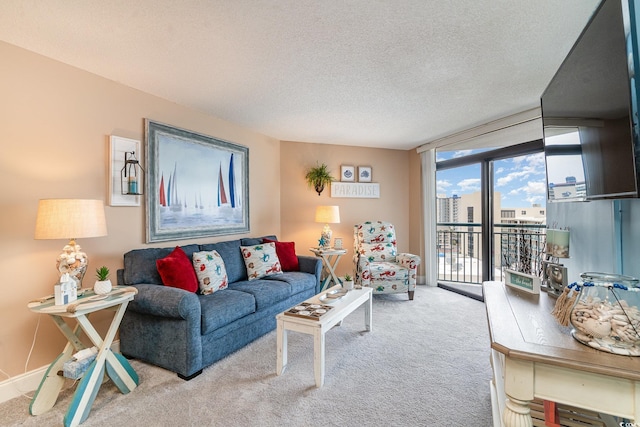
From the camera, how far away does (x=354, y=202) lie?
16.5ft

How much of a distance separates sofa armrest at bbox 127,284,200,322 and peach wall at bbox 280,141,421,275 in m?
2.54

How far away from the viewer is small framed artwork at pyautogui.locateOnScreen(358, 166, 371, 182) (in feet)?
16.5

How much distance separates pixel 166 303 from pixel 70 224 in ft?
2.60

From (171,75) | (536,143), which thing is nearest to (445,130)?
(536,143)

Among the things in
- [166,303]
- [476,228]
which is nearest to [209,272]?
[166,303]

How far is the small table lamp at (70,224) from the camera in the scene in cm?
182

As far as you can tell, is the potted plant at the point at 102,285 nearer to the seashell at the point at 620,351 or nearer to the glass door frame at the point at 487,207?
the seashell at the point at 620,351

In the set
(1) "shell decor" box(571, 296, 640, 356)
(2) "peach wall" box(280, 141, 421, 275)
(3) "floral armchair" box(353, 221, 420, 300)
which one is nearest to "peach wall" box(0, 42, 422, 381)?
(2) "peach wall" box(280, 141, 421, 275)

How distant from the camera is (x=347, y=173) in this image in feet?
16.2

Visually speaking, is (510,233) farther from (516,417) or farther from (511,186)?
(516,417)

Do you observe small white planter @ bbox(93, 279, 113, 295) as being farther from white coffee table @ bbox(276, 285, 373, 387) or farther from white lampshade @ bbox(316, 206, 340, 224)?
white lampshade @ bbox(316, 206, 340, 224)

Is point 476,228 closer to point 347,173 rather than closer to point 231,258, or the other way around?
point 347,173

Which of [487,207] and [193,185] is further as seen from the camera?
[487,207]

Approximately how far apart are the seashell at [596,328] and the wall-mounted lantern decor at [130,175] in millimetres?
3054
